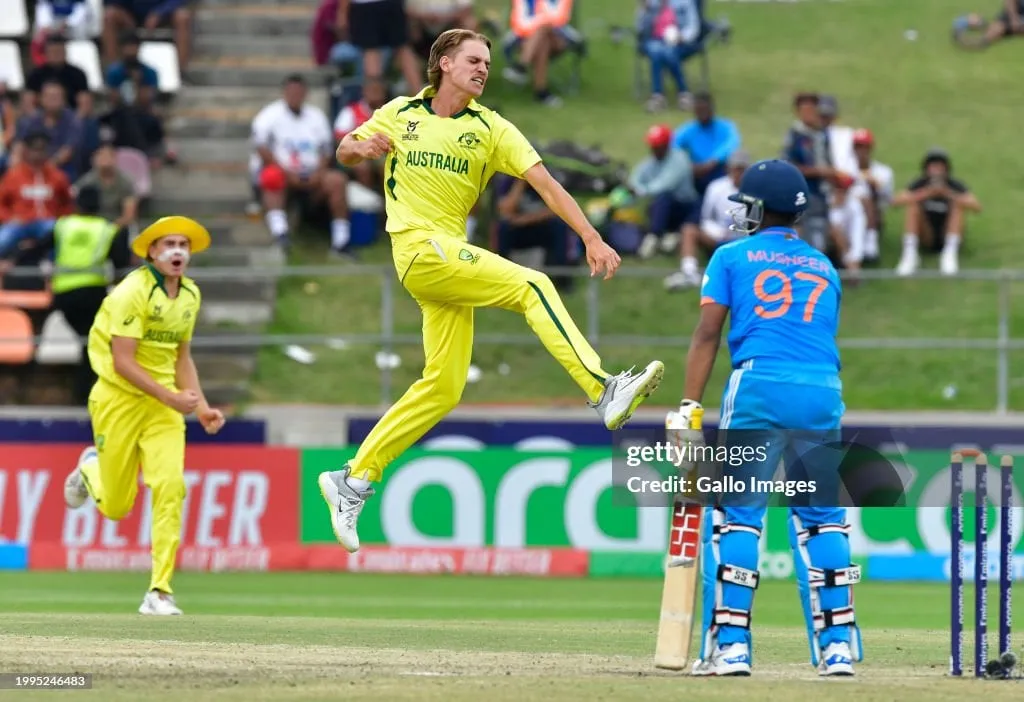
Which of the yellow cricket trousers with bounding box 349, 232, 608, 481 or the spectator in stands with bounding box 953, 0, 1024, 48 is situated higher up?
the spectator in stands with bounding box 953, 0, 1024, 48

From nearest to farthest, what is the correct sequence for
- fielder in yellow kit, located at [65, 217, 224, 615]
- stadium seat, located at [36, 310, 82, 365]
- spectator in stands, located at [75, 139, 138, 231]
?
fielder in yellow kit, located at [65, 217, 224, 615] → stadium seat, located at [36, 310, 82, 365] → spectator in stands, located at [75, 139, 138, 231]

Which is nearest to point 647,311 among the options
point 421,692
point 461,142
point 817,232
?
point 817,232

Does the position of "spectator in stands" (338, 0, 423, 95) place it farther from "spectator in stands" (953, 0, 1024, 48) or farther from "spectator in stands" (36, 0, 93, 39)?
"spectator in stands" (953, 0, 1024, 48)

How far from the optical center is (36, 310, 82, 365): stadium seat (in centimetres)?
1925

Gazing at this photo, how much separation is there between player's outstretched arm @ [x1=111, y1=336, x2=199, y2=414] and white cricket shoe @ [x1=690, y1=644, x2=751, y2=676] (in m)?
4.83

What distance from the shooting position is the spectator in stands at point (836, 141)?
854 inches

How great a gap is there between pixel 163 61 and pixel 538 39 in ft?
16.3

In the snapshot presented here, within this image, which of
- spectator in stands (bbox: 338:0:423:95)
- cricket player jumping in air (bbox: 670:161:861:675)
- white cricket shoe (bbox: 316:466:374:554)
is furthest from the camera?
spectator in stands (bbox: 338:0:423:95)

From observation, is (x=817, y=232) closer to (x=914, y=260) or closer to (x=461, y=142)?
(x=914, y=260)

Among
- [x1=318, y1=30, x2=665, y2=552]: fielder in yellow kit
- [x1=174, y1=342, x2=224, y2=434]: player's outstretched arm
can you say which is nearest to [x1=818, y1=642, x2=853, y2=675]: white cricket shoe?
[x1=318, y1=30, x2=665, y2=552]: fielder in yellow kit

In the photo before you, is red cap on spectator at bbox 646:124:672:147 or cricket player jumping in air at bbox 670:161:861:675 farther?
red cap on spectator at bbox 646:124:672:147

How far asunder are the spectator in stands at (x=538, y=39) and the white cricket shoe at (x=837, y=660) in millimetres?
17403

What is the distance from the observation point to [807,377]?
A: 8.62 meters

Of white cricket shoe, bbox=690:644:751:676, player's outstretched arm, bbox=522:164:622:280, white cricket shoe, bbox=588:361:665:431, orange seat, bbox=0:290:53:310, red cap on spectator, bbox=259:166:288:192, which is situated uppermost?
red cap on spectator, bbox=259:166:288:192
